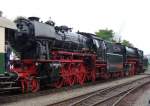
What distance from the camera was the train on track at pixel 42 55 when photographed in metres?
15.2

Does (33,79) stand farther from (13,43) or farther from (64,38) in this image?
(64,38)

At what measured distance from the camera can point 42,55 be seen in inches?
728

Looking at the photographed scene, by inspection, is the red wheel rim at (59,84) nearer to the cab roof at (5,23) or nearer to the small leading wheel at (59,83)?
the small leading wheel at (59,83)

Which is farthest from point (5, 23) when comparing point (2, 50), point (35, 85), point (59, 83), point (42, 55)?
point (59, 83)

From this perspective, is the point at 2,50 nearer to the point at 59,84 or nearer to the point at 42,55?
the point at 42,55

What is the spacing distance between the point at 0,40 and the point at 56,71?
6073 millimetres

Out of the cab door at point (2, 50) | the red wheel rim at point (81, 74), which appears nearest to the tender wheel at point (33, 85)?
the cab door at point (2, 50)

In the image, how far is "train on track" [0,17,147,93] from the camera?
1522 cm

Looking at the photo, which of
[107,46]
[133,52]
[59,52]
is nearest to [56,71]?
[59,52]

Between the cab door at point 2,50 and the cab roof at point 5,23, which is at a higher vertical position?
the cab roof at point 5,23

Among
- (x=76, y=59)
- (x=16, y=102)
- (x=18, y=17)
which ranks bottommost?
(x=16, y=102)

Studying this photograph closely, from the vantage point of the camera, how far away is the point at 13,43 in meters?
17.5

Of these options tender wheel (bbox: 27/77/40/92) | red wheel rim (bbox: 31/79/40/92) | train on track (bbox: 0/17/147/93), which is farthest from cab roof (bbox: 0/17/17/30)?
red wheel rim (bbox: 31/79/40/92)

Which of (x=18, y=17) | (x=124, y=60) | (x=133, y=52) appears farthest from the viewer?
(x=133, y=52)
